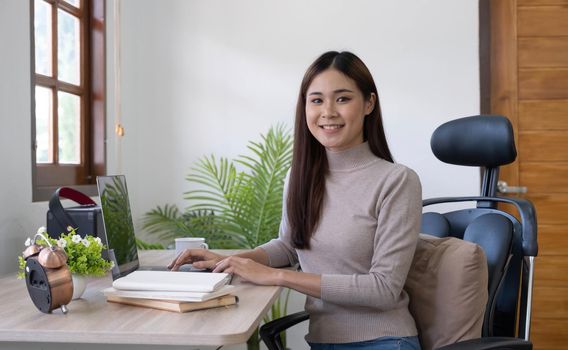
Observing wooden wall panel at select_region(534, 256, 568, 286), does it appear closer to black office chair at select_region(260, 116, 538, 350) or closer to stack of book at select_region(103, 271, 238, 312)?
black office chair at select_region(260, 116, 538, 350)

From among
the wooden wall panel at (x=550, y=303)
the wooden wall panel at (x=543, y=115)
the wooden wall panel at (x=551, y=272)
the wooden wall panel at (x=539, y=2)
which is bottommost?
the wooden wall panel at (x=550, y=303)

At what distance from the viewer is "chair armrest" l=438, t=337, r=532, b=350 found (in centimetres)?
156

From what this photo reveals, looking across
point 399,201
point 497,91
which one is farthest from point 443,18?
point 399,201

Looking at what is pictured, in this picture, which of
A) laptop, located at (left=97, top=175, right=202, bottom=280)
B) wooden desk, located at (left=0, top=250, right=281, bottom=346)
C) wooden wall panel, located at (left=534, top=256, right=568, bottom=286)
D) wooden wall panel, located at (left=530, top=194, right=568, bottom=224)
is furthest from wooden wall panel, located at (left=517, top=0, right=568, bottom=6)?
wooden desk, located at (left=0, top=250, right=281, bottom=346)

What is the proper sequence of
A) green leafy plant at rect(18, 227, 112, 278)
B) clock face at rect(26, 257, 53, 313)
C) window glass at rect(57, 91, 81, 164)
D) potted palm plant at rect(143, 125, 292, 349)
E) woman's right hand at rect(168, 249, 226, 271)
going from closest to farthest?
clock face at rect(26, 257, 53, 313) → green leafy plant at rect(18, 227, 112, 278) → woman's right hand at rect(168, 249, 226, 271) → window glass at rect(57, 91, 81, 164) → potted palm plant at rect(143, 125, 292, 349)

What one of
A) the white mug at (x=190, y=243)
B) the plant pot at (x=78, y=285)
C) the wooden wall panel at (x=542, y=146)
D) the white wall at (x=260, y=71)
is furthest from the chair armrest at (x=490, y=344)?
the wooden wall panel at (x=542, y=146)

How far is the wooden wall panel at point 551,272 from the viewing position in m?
3.57

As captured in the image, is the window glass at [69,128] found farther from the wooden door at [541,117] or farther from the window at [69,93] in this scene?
the wooden door at [541,117]

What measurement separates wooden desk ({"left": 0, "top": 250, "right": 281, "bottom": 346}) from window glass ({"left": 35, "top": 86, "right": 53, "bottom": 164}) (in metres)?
1.34

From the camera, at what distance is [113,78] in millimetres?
3434

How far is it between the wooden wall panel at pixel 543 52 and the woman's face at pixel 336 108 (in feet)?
6.59

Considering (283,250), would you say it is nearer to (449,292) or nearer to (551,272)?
(449,292)

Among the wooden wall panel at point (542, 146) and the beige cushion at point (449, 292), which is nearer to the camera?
the beige cushion at point (449, 292)

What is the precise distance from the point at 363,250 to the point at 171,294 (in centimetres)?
56
